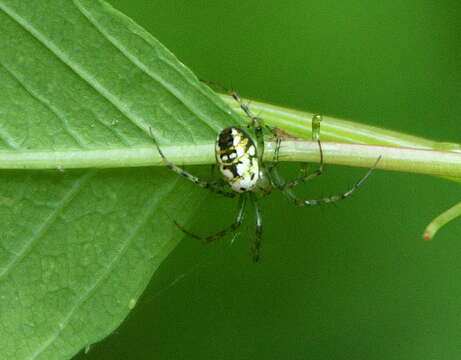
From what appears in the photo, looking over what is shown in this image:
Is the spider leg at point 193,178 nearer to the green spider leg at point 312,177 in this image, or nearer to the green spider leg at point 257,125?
the green spider leg at point 257,125

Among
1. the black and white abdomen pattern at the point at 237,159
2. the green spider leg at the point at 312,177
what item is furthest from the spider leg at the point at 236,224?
the black and white abdomen pattern at the point at 237,159

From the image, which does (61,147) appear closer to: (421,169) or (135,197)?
(135,197)

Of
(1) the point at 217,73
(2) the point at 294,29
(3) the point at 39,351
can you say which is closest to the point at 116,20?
(3) the point at 39,351

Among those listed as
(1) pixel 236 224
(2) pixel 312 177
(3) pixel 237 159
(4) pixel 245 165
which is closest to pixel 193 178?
(3) pixel 237 159

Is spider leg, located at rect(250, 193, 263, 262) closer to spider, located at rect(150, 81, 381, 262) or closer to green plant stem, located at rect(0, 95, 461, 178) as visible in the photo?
spider, located at rect(150, 81, 381, 262)

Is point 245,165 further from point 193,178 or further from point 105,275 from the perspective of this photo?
point 105,275
